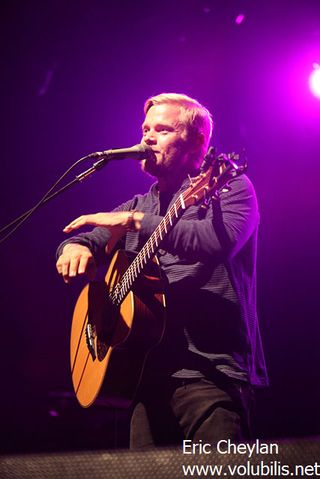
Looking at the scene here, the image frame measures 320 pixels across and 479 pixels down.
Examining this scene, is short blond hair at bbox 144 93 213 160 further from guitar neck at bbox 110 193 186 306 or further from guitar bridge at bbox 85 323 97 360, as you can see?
guitar bridge at bbox 85 323 97 360

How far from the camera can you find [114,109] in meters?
4.96

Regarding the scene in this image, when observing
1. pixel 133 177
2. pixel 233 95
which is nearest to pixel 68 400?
pixel 133 177

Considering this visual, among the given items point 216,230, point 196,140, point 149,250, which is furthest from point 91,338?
point 196,140

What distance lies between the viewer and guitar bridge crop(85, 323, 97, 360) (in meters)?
2.46

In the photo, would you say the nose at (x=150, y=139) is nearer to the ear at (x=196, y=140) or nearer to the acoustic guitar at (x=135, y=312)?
the ear at (x=196, y=140)

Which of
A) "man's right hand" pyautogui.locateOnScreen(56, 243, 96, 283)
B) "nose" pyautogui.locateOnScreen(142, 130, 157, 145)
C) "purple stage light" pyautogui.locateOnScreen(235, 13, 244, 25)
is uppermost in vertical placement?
"purple stage light" pyautogui.locateOnScreen(235, 13, 244, 25)

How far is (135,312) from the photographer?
2119 millimetres

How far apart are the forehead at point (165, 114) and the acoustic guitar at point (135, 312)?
2.51 feet

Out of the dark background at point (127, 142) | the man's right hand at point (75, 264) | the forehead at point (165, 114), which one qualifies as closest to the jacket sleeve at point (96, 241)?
the man's right hand at point (75, 264)

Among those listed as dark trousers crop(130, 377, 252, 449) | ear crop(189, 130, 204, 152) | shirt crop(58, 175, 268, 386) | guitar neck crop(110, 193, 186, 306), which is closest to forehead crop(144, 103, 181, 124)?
ear crop(189, 130, 204, 152)

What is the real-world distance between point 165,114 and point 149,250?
40.4 inches

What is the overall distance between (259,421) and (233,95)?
9.52 ft

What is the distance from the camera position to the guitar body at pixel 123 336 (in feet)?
6.95

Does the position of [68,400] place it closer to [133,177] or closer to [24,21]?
[133,177]
